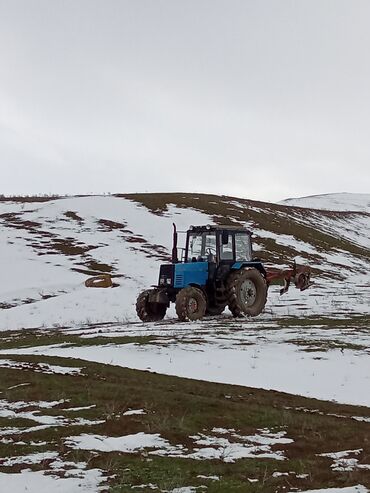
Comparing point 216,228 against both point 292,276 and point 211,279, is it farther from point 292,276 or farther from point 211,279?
point 292,276

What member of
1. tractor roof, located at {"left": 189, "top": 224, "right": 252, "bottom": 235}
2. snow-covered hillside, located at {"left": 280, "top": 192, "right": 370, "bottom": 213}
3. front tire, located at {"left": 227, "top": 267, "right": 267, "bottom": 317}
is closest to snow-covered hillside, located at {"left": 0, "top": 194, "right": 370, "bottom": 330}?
front tire, located at {"left": 227, "top": 267, "right": 267, "bottom": 317}

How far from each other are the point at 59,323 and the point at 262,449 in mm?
15683

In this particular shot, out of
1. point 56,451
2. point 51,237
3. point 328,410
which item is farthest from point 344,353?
point 51,237

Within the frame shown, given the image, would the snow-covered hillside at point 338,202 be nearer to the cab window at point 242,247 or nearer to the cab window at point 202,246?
the cab window at point 242,247

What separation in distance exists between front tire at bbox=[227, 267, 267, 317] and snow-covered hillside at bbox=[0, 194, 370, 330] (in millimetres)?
1695

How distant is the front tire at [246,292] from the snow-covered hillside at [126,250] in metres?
1.69

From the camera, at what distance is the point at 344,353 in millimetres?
13000

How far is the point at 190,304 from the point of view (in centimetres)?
1962

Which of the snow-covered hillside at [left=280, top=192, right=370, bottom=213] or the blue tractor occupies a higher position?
the snow-covered hillside at [left=280, top=192, right=370, bottom=213]

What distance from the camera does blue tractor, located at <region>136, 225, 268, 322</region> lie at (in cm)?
2014

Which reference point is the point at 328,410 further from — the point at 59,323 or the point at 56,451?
the point at 59,323

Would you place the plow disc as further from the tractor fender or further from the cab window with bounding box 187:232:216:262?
the tractor fender

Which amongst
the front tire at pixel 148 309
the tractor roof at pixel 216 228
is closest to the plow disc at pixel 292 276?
the tractor roof at pixel 216 228

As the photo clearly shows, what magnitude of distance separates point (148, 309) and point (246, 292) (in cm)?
336
